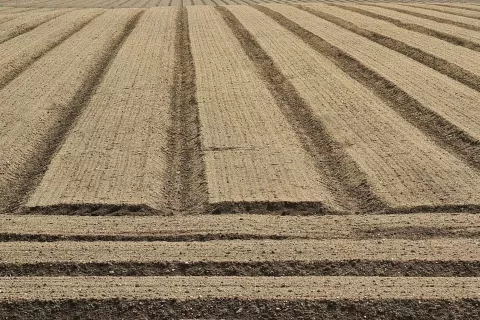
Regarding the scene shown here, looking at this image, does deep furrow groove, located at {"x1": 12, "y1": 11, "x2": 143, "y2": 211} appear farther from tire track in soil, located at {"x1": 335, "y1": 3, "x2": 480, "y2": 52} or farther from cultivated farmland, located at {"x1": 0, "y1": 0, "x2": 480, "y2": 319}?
tire track in soil, located at {"x1": 335, "y1": 3, "x2": 480, "y2": 52}

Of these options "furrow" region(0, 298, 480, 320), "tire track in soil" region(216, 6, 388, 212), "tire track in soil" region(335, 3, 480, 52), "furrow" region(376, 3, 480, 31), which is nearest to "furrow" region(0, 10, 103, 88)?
"tire track in soil" region(216, 6, 388, 212)

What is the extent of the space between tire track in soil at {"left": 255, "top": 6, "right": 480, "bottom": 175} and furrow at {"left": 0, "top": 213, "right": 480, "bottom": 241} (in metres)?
0.38

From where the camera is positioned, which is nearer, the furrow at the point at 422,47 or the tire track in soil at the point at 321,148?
the tire track in soil at the point at 321,148

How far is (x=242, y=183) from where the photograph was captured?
858cm

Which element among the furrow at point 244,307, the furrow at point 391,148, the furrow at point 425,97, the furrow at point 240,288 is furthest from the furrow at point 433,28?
the furrow at point 244,307

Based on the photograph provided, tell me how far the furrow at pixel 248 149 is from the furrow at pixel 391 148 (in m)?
0.76

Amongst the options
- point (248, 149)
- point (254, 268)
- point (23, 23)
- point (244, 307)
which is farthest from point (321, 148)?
point (23, 23)

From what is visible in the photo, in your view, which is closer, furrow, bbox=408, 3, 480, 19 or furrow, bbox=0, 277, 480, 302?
furrow, bbox=0, 277, 480, 302

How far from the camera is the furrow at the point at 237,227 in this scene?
7324 mm

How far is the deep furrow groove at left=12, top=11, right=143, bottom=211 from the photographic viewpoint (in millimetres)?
8617

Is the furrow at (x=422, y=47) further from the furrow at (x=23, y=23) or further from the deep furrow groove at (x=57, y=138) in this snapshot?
the furrow at (x=23, y=23)

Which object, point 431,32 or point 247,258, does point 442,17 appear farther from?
point 247,258

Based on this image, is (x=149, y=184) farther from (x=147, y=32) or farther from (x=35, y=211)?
(x=147, y=32)

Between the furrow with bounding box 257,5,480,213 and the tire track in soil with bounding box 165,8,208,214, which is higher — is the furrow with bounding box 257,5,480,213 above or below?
above
